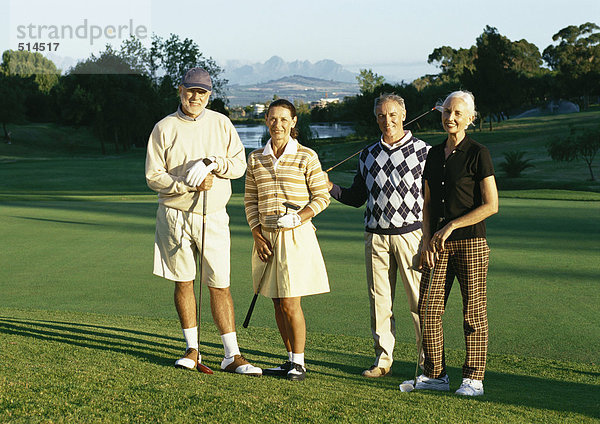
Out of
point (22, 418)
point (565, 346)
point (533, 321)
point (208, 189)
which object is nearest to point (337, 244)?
point (533, 321)

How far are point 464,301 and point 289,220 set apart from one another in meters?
1.13

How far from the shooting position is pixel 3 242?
10117 millimetres

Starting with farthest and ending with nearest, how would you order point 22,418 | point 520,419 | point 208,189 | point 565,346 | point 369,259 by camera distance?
point 565,346 → point 369,259 → point 208,189 → point 520,419 → point 22,418

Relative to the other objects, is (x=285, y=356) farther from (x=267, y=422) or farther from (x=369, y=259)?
(x=267, y=422)

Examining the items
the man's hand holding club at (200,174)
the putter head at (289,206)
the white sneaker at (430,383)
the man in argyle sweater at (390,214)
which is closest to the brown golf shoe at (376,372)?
the man in argyle sweater at (390,214)

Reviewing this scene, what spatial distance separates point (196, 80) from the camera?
174 inches

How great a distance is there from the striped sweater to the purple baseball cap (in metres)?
0.54

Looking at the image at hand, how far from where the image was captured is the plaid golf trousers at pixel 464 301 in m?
4.03

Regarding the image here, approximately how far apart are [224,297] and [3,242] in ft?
22.2

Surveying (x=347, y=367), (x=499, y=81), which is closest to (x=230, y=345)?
(x=347, y=367)

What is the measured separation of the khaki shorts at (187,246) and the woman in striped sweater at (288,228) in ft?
0.88

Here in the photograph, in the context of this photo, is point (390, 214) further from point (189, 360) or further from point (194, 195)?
point (189, 360)

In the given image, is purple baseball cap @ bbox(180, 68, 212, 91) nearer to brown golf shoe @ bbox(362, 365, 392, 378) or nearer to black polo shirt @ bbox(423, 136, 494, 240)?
black polo shirt @ bbox(423, 136, 494, 240)

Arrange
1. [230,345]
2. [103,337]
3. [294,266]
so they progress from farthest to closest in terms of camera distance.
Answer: [103,337], [230,345], [294,266]
